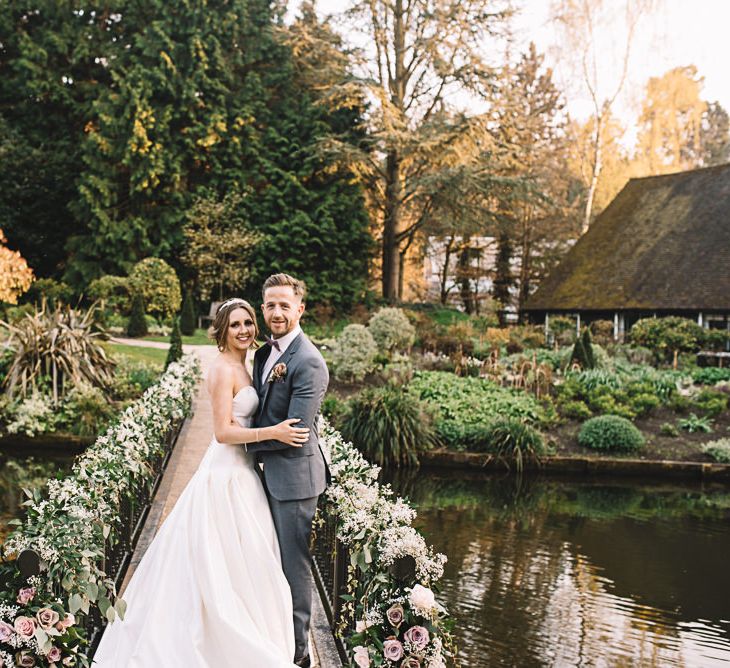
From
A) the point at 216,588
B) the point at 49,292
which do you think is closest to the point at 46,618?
the point at 216,588

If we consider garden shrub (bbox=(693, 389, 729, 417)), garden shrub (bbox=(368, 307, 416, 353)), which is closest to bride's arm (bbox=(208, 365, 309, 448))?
garden shrub (bbox=(693, 389, 729, 417))

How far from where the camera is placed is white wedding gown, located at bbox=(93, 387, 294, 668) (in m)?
3.57

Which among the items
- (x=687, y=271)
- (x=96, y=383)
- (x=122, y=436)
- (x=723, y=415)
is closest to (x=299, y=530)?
(x=122, y=436)

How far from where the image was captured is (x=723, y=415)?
14617 mm

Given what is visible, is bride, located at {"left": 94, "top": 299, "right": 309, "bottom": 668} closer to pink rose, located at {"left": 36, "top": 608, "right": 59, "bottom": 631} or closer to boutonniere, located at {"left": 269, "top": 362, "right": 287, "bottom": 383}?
boutonniere, located at {"left": 269, "top": 362, "right": 287, "bottom": 383}

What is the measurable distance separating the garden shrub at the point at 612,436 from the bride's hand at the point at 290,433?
10.1 meters

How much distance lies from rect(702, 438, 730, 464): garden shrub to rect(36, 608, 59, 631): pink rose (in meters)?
11.7

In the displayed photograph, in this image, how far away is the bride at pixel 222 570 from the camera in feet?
11.7

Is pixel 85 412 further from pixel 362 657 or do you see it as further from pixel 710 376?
pixel 710 376

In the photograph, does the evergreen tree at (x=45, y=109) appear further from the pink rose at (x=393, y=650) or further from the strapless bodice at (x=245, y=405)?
the pink rose at (x=393, y=650)

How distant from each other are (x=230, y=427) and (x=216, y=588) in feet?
2.49

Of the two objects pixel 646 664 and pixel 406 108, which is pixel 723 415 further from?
pixel 406 108

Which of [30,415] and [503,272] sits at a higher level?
[503,272]

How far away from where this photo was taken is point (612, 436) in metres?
12.8
